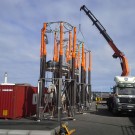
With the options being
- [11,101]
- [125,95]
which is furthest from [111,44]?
[11,101]

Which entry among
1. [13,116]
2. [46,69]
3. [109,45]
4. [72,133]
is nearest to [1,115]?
[13,116]

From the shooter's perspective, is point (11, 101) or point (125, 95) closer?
point (11, 101)

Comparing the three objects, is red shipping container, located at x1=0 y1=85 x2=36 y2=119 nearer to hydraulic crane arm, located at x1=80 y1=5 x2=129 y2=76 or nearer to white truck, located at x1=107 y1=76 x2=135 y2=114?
white truck, located at x1=107 y1=76 x2=135 y2=114

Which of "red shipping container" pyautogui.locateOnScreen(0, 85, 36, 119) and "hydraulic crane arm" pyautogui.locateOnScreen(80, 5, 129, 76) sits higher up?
"hydraulic crane arm" pyautogui.locateOnScreen(80, 5, 129, 76)

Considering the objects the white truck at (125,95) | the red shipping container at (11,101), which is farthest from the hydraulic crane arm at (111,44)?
the red shipping container at (11,101)

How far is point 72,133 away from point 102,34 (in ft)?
→ 78.5

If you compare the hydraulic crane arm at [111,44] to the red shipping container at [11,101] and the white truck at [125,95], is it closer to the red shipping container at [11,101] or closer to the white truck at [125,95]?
the white truck at [125,95]

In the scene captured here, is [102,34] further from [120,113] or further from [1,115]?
[1,115]

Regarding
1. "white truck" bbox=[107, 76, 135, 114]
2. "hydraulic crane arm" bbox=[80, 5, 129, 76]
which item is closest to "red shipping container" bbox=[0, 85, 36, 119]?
"white truck" bbox=[107, 76, 135, 114]

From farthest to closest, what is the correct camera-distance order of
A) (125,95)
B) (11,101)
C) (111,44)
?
(111,44), (125,95), (11,101)

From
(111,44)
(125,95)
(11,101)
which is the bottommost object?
(11,101)

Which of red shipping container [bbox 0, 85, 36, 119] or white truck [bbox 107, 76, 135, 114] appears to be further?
white truck [bbox 107, 76, 135, 114]

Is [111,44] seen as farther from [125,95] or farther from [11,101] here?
[11,101]

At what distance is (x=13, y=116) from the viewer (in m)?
27.8
